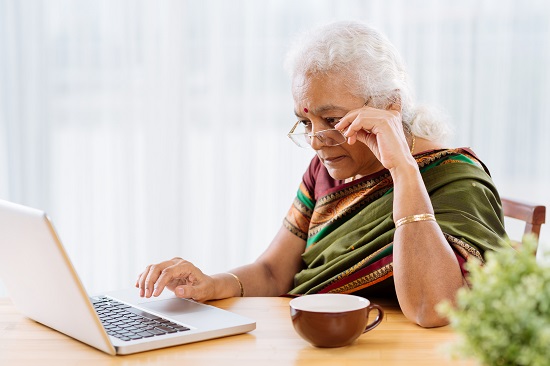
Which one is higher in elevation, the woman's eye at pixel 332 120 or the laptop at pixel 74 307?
the woman's eye at pixel 332 120

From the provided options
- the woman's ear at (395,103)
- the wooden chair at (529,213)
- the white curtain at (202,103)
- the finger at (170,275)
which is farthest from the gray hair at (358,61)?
the white curtain at (202,103)

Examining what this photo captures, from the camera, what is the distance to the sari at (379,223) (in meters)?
1.59

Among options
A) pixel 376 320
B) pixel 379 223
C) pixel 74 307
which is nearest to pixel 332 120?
pixel 379 223

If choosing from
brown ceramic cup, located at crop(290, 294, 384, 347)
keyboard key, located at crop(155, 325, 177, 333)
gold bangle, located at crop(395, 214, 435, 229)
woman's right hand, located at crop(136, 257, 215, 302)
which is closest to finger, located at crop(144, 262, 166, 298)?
woman's right hand, located at crop(136, 257, 215, 302)

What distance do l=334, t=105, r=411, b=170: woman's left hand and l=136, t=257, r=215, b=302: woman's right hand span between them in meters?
0.43

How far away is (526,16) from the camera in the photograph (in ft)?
10.5

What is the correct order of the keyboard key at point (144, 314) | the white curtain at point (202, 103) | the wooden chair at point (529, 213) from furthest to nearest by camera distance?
the white curtain at point (202, 103) < the wooden chair at point (529, 213) < the keyboard key at point (144, 314)

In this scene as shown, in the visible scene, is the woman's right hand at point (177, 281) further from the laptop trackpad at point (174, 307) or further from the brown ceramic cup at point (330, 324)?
the brown ceramic cup at point (330, 324)

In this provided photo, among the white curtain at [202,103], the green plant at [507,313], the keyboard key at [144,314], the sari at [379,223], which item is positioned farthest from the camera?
the white curtain at [202,103]

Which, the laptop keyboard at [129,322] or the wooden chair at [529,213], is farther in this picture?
the wooden chair at [529,213]

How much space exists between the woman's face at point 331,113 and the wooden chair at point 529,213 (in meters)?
0.38

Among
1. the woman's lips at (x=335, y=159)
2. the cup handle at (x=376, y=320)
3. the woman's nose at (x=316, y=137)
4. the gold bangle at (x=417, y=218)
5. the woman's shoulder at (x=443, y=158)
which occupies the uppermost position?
the woman's nose at (x=316, y=137)

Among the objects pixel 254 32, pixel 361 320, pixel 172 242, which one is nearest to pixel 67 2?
pixel 254 32

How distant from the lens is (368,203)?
5.96ft
